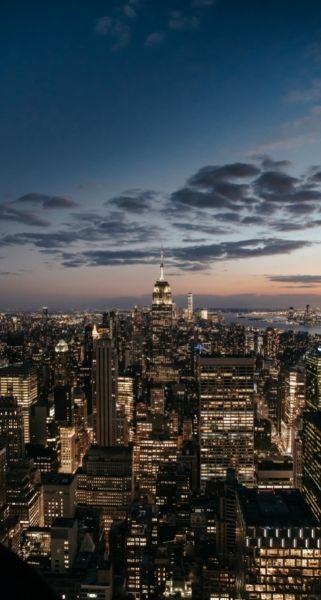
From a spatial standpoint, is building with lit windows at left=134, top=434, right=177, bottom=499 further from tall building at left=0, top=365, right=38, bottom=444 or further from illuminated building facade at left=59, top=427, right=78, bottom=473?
tall building at left=0, top=365, right=38, bottom=444

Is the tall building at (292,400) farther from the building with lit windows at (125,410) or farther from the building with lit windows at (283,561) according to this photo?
the building with lit windows at (283,561)

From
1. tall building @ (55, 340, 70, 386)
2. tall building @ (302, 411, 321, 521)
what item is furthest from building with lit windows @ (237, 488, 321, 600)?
tall building @ (55, 340, 70, 386)

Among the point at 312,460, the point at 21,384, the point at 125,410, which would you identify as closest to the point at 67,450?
the point at 125,410

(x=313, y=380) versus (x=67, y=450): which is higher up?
(x=313, y=380)

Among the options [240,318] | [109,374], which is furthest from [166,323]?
[109,374]

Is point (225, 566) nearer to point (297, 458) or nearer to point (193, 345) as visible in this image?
point (297, 458)

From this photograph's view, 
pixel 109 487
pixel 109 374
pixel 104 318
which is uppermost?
pixel 104 318

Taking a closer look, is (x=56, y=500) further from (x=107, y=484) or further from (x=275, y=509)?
(x=275, y=509)
